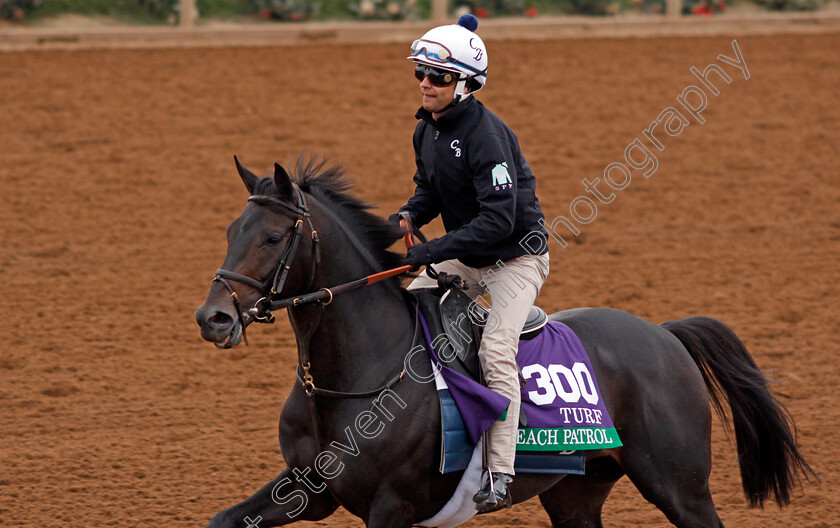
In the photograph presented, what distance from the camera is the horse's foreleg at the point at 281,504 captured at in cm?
428

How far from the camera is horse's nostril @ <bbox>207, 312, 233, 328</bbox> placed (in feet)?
12.1

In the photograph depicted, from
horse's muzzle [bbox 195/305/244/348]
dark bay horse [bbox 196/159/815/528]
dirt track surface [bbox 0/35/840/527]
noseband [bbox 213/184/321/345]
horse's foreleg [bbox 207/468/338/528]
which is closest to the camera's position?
horse's muzzle [bbox 195/305/244/348]

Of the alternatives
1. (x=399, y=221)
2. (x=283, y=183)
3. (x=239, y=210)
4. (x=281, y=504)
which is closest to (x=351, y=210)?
(x=399, y=221)

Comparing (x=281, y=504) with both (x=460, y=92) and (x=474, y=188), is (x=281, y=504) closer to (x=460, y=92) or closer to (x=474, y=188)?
(x=474, y=188)

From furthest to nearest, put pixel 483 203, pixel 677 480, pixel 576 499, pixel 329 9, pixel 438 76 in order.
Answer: pixel 329 9
pixel 576 499
pixel 677 480
pixel 438 76
pixel 483 203

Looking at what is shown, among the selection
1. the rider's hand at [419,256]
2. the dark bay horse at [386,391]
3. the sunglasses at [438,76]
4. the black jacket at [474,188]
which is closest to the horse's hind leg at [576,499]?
the dark bay horse at [386,391]

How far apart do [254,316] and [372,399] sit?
2.31ft

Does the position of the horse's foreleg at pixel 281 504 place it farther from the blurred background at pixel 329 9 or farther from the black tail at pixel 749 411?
the blurred background at pixel 329 9

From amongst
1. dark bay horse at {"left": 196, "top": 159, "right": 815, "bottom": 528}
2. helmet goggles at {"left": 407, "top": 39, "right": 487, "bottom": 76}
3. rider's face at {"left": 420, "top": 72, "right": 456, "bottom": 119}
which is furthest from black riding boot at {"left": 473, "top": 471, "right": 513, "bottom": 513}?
helmet goggles at {"left": 407, "top": 39, "right": 487, "bottom": 76}

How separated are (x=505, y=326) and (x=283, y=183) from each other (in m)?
1.22

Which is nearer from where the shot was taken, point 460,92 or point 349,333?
point 349,333

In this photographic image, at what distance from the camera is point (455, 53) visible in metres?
4.31

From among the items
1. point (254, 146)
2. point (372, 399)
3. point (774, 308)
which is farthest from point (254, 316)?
point (254, 146)

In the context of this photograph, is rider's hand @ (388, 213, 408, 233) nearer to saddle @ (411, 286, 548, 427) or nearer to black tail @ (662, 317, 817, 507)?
saddle @ (411, 286, 548, 427)
